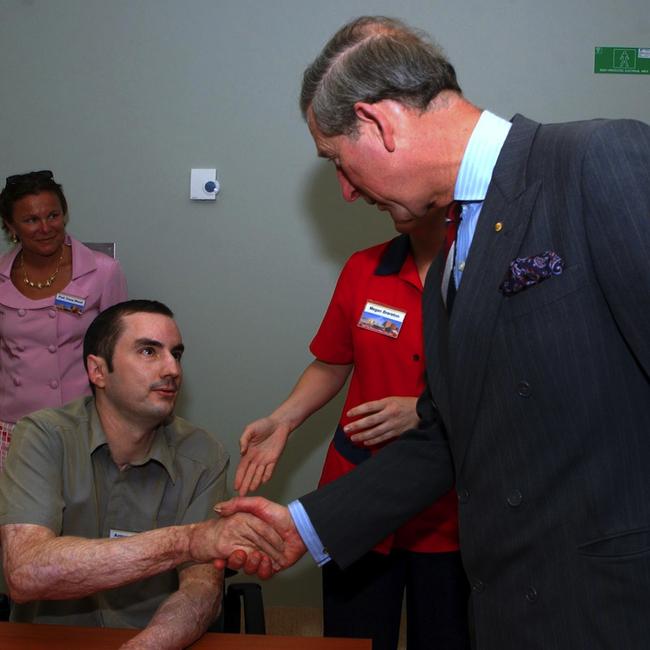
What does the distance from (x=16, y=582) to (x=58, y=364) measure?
1.64 metres

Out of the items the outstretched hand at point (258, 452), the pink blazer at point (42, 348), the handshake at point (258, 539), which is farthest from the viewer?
the pink blazer at point (42, 348)

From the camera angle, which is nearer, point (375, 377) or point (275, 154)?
point (375, 377)

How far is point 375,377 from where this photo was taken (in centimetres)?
242

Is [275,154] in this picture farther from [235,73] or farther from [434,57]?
[434,57]

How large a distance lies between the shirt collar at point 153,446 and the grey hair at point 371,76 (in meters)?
1.14

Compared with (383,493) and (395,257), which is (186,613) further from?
(395,257)

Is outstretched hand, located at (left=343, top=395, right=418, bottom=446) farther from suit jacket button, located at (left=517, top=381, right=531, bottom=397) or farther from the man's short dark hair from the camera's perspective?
suit jacket button, located at (left=517, top=381, right=531, bottom=397)

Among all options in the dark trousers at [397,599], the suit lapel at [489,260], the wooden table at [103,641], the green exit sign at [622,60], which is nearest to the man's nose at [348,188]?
the suit lapel at [489,260]

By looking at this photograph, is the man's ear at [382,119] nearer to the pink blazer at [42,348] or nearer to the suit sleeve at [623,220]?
the suit sleeve at [623,220]

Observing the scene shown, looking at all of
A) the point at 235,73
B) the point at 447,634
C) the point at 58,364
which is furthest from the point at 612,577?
the point at 235,73

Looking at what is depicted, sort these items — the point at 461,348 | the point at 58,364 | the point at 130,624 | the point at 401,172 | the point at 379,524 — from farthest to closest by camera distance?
the point at 58,364 < the point at 130,624 < the point at 379,524 < the point at 401,172 < the point at 461,348

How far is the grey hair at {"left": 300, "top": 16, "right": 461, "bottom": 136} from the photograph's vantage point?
144 centimetres

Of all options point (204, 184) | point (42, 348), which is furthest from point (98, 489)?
point (204, 184)

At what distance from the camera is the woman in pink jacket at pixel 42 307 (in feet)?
11.4
